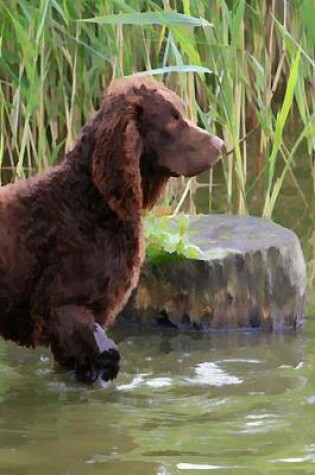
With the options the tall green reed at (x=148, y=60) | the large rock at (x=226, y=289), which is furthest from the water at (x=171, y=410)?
the tall green reed at (x=148, y=60)

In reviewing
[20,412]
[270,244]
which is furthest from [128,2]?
[20,412]

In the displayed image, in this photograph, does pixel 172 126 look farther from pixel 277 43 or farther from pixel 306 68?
pixel 277 43

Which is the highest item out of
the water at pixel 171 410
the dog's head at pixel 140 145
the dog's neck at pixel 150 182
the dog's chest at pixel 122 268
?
the dog's head at pixel 140 145

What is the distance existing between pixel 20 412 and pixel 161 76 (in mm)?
2489

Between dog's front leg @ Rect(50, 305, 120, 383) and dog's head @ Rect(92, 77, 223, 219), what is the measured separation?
0.38 m

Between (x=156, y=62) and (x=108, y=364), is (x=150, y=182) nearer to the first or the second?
(x=108, y=364)

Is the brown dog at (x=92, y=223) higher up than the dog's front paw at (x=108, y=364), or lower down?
higher up

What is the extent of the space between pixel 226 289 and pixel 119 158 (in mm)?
1191

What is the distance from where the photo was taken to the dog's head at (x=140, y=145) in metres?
4.19

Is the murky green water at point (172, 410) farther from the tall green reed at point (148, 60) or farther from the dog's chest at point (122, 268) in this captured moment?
the tall green reed at point (148, 60)

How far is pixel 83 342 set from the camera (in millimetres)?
4184

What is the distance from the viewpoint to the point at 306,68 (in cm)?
562

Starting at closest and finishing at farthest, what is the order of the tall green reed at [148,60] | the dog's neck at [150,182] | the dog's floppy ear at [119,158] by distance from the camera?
the dog's floppy ear at [119,158] < the dog's neck at [150,182] < the tall green reed at [148,60]

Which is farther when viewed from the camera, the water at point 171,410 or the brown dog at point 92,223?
the brown dog at point 92,223
